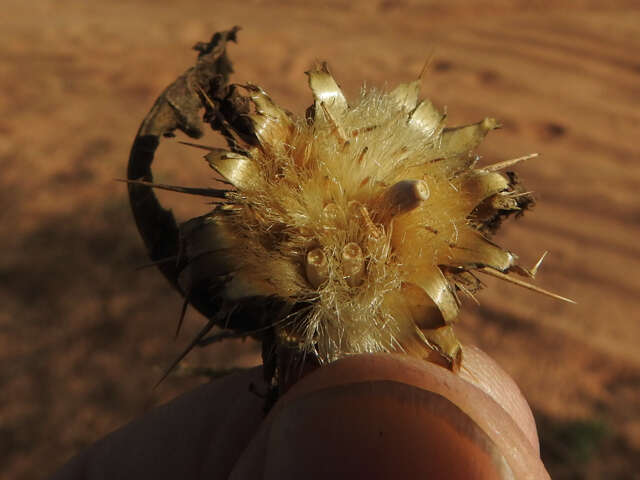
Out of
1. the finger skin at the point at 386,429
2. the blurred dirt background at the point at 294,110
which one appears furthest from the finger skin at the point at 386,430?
the blurred dirt background at the point at 294,110

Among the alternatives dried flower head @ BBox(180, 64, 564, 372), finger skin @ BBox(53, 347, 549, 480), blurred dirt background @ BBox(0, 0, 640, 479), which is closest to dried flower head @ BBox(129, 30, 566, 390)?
dried flower head @ BBox(180, 64, 564, 372)

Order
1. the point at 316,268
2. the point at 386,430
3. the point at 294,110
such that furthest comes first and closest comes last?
the point at 294,110, the point at 316,268, the point at 386,430

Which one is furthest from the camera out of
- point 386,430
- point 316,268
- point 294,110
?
point 294,110

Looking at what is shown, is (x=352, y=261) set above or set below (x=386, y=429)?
above

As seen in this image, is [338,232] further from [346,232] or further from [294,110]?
[294,110]

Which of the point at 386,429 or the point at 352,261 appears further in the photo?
the point at 352,261

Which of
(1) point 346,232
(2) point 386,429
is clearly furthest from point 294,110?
(2) point 386,429

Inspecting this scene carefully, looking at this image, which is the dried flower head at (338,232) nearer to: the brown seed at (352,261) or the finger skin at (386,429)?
the brown seed at (352,261)
